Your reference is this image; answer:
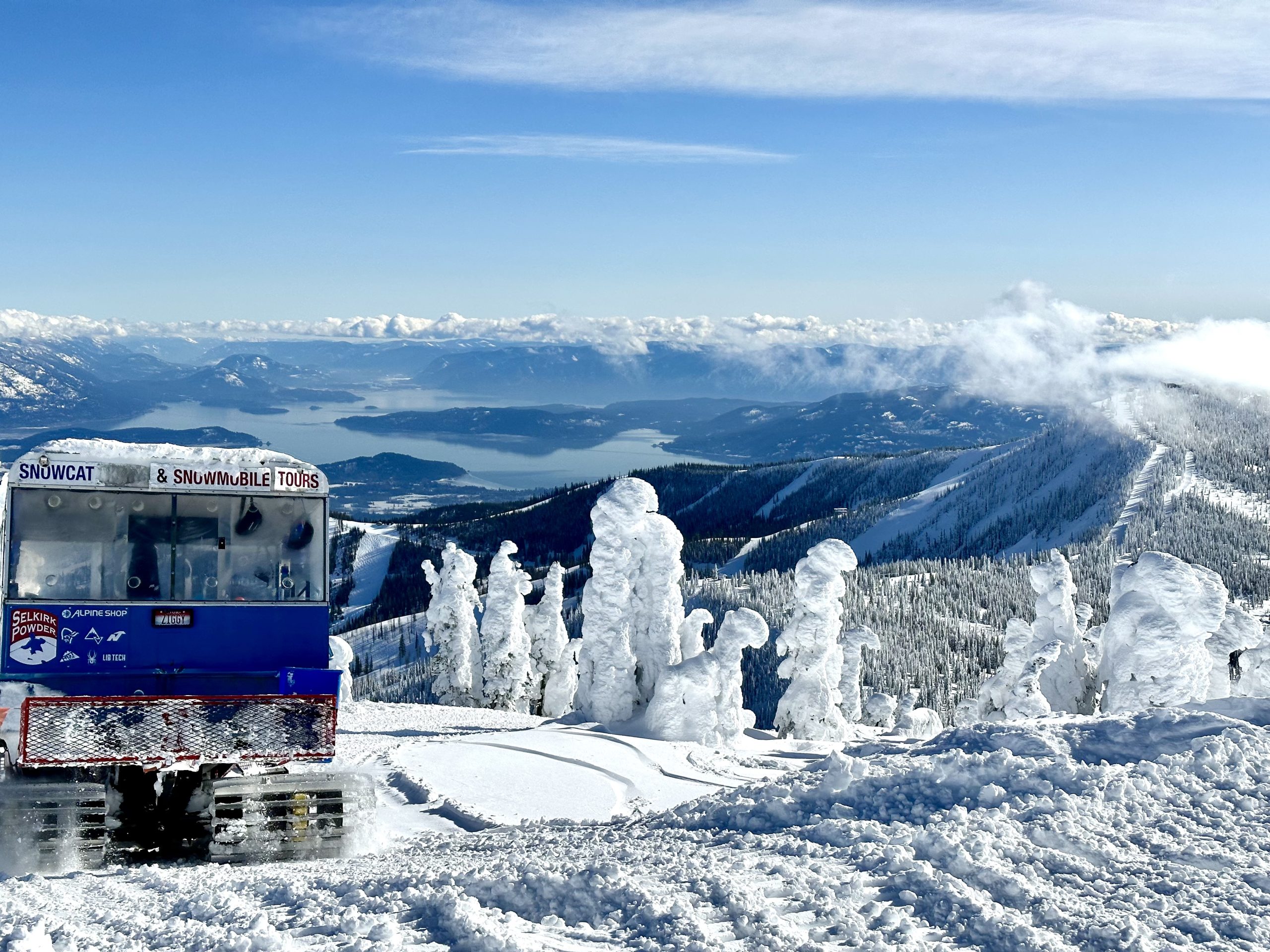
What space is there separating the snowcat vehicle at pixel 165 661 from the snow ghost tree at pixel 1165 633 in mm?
23199

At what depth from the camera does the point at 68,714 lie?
1226 cm

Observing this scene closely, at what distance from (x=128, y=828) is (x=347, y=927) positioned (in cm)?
636

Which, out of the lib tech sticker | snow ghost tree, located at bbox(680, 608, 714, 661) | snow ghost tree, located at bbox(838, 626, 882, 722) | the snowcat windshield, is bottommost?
snow ghost tree, located at bbox(838, 626, 882, 722)

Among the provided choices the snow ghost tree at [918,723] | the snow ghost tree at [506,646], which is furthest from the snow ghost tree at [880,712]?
the snow ghost tree at [506,646]

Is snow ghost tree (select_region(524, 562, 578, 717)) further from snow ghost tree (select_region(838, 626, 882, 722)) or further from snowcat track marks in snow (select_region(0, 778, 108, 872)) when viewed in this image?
snowcat track marks in snow (select_region(0, 778, 108, 872))

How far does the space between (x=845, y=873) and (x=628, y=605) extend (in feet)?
82.6

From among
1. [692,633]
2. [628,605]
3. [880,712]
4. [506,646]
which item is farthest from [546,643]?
[628,605]

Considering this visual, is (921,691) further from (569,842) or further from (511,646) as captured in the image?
(569,842)

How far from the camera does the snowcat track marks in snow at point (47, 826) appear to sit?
12.0 metres

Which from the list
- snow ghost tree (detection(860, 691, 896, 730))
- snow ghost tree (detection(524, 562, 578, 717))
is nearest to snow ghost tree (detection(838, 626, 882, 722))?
snow ghost tree (detection(860, 691, 896, 730))

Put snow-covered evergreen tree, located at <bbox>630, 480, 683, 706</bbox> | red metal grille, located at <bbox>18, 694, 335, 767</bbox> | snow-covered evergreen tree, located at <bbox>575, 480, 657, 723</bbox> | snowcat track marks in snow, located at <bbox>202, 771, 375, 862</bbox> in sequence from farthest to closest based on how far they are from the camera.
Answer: snow-covered evergreen tree, located at <bbox>630, 480, 683, 706</bbox>, snow-covered evergreen tree, located at <bbox>575, 480, 657, 723</bbox>, snowcat track marks in snow, located at <bbox>202, 771, 375, 862</bbox>, red metal grille, located at <bbox>18, 694, 335, 767</bbox>

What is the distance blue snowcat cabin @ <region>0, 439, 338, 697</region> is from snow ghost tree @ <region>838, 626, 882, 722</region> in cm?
3134

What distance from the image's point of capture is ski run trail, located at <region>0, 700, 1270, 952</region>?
8.02 m

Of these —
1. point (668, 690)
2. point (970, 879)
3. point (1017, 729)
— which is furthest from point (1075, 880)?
point (668, 690)
